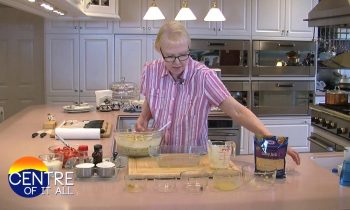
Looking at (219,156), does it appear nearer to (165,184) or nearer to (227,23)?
(165,184)

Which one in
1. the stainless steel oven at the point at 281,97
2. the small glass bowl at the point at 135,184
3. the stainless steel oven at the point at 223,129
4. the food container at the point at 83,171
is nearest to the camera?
the small glass bowl at the point at 135,184

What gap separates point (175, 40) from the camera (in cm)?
218

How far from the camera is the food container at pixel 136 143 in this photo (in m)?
2.03

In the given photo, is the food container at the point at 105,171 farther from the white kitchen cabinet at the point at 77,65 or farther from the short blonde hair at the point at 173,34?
the white kitchen cabinet at the point at 77,65

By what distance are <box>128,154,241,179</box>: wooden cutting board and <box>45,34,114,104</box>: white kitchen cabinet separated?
3367 millimetres

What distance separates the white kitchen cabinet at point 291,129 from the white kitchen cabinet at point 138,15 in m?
1.69

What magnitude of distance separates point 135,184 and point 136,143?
43cm

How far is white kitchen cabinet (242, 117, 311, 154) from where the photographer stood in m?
5.44

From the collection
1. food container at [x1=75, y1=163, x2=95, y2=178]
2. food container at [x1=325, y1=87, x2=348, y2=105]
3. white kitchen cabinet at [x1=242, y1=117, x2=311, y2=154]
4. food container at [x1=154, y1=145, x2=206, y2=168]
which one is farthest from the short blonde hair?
white kitchen cabinet at [x1=242, y1=117, x2=311, y2=154]

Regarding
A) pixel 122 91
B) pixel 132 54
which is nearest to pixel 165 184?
pixel 122 91

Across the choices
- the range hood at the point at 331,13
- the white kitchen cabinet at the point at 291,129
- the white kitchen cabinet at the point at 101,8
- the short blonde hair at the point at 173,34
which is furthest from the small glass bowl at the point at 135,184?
the white kitchen cabinet at the point at 291,129

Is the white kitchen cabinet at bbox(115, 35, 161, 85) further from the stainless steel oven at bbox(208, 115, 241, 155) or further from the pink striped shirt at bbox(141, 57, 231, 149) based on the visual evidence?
the pink striped shirt at bbox(141, 57, 231, 149)

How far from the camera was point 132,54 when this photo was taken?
5.23 meters

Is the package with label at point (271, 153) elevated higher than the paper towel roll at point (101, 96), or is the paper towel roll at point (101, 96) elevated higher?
the paper towel roll at point (101, 96)
